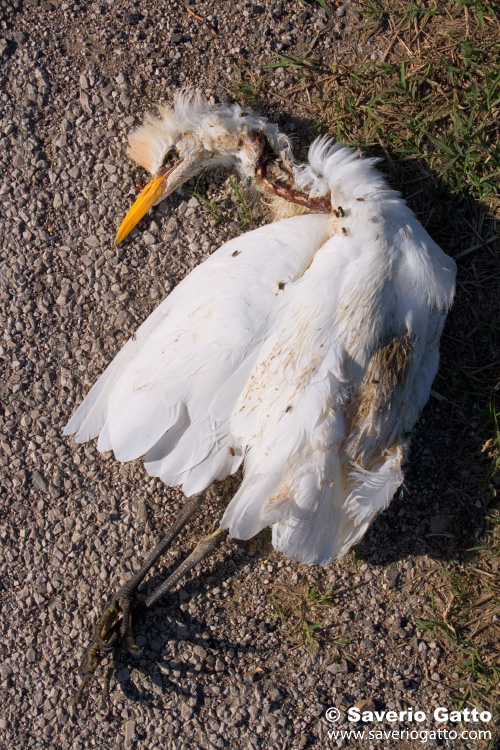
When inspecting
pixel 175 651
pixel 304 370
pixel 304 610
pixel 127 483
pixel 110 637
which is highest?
pixel 304 370

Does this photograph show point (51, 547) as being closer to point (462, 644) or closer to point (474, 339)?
point (462, 644)

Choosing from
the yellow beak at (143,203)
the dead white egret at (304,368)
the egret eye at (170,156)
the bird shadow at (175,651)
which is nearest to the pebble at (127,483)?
the bird shadow at (175,651)

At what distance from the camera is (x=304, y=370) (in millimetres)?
1865

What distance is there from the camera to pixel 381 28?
8.23ft

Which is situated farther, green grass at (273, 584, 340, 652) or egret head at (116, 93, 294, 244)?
green grass at (273, 584, 340, 652)

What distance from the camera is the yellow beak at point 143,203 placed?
7.63ft

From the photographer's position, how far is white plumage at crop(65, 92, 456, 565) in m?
1.86

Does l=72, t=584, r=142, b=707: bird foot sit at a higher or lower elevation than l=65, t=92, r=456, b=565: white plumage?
lower

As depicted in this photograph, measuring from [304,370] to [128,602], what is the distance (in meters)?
1.26

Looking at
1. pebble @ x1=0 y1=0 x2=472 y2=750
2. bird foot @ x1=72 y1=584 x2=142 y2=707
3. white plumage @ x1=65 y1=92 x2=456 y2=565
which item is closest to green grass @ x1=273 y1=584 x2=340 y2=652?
pebble @ x1=0 y1=0 x2=472 y2=750

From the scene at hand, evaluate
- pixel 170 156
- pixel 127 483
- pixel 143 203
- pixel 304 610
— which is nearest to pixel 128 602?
pixel 127 483

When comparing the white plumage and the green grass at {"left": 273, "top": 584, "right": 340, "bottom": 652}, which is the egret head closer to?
the white plumage

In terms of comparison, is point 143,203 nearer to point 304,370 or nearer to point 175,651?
point 304,370

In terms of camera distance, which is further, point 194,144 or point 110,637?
point 110,637
